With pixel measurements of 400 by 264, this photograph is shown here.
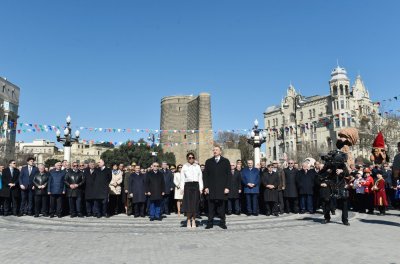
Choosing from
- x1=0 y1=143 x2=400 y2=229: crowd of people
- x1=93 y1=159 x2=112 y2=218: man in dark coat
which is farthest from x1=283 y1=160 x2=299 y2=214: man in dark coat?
x1=93 y1=159 x2=112 y2=218: man in dark coat

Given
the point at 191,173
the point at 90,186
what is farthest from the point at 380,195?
the point at 90,186

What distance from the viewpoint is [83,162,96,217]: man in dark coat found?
11.6 meters

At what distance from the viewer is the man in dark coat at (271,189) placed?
11.8 metres

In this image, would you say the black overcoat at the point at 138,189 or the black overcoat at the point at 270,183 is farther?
the black overcoat at the point at 270,183

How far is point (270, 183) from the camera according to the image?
39.1 ft

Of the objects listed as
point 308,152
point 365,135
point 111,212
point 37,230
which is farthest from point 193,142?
point 37,230

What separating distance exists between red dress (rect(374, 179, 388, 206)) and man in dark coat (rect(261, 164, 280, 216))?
10.8ft

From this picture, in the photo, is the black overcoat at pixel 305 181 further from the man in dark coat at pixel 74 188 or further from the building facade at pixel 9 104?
the building facade at pixel 9 104

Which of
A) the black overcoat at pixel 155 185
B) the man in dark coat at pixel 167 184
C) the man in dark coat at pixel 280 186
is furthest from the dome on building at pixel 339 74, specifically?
the black overcoat at pixel 155 185

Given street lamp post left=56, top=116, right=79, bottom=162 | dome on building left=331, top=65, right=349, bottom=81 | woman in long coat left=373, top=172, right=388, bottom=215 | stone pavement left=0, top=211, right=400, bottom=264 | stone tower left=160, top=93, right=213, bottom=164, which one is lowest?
stone pavement left=0, top=211, right=400, bottom=264

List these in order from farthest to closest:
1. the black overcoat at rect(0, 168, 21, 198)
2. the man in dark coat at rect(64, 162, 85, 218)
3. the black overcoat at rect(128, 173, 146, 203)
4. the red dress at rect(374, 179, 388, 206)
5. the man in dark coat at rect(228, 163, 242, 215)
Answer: the black overcoat at rect(0, 168, 21, 198)
the man in dark coat at rect(228, 163, 242, 215)
the man in dark coat at rect(64, 162, 85, 218)
the black overcoat at rect(128, 173, 146, 203)
the red dress at rect(374, 179, 388, 206)

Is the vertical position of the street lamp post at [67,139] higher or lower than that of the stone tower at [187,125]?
lower

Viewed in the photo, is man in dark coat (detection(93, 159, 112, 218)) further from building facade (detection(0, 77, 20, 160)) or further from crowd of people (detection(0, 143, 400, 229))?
building facade (detection(0, 77, 20, 160))

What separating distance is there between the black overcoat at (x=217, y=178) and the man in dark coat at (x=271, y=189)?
315 centimetres
